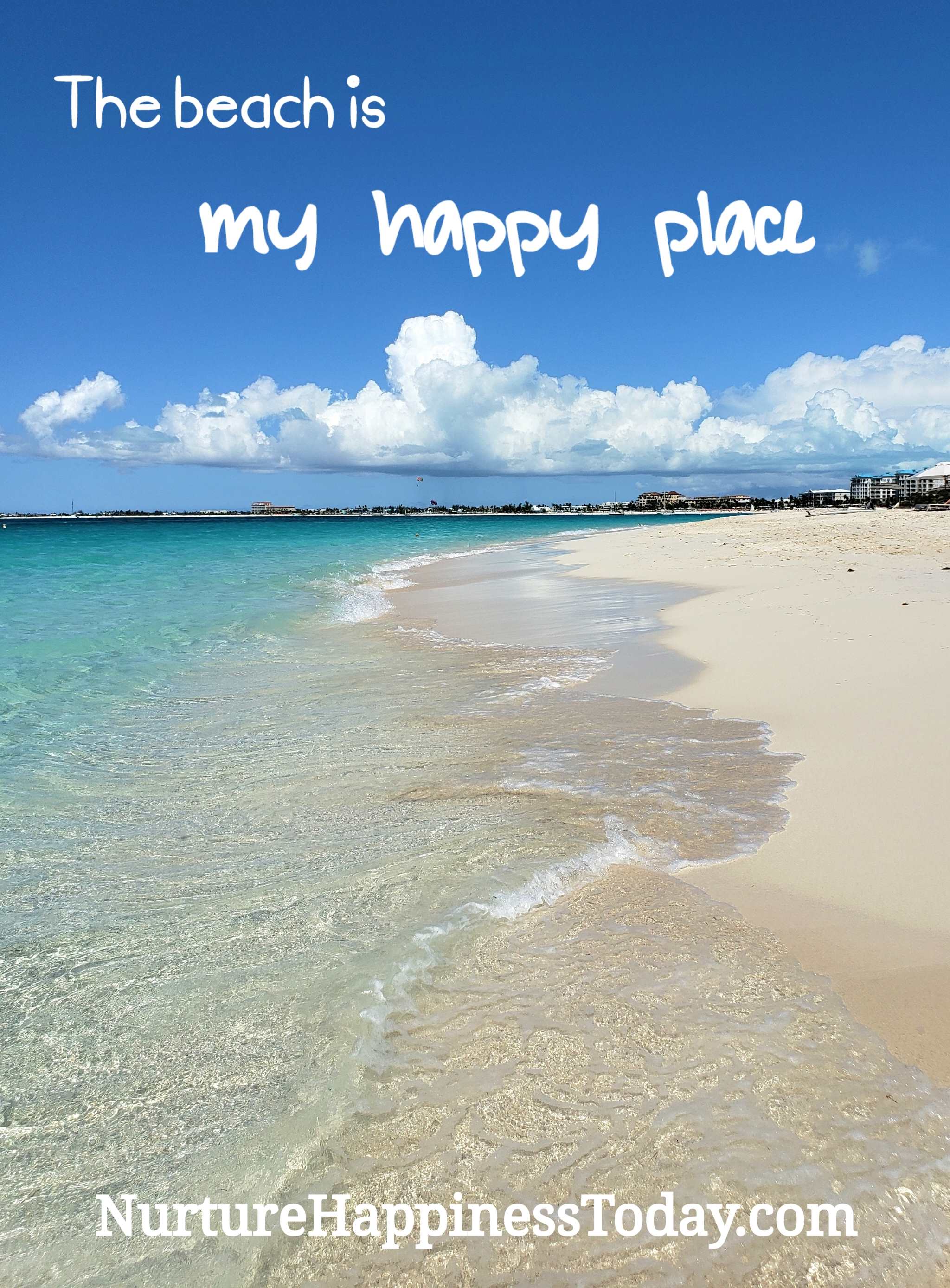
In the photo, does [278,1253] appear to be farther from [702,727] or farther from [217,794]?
[702,727]

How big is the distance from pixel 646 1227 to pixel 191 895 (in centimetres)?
287

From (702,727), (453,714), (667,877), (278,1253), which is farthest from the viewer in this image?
(453,714)

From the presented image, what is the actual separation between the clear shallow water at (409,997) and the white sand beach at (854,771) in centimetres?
23

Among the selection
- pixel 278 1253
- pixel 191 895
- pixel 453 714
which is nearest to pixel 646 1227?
pixel 278 1253

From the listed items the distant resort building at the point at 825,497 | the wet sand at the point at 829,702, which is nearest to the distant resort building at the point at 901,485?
the distant resort building at the point at 825,497

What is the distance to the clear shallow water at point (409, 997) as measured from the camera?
228 centimetres

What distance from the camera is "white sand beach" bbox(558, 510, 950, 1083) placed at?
320 centimetres

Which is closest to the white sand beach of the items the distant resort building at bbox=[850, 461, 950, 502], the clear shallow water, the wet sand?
the wet sand

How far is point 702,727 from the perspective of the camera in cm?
654

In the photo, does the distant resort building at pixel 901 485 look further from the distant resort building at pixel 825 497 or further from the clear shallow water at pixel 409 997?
the clear shallow water at pixel 409 997

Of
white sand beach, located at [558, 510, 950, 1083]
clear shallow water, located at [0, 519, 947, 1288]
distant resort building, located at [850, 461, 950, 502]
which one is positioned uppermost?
distant resort building, located at [850, 461, 950, 502]

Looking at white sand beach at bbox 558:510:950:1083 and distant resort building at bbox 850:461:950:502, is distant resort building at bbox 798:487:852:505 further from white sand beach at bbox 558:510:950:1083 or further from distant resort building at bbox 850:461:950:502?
white sand beach at bbox 558:510:950:1083

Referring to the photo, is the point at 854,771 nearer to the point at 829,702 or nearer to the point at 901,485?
the point at 829,702

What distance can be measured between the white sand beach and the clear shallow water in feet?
0.74
